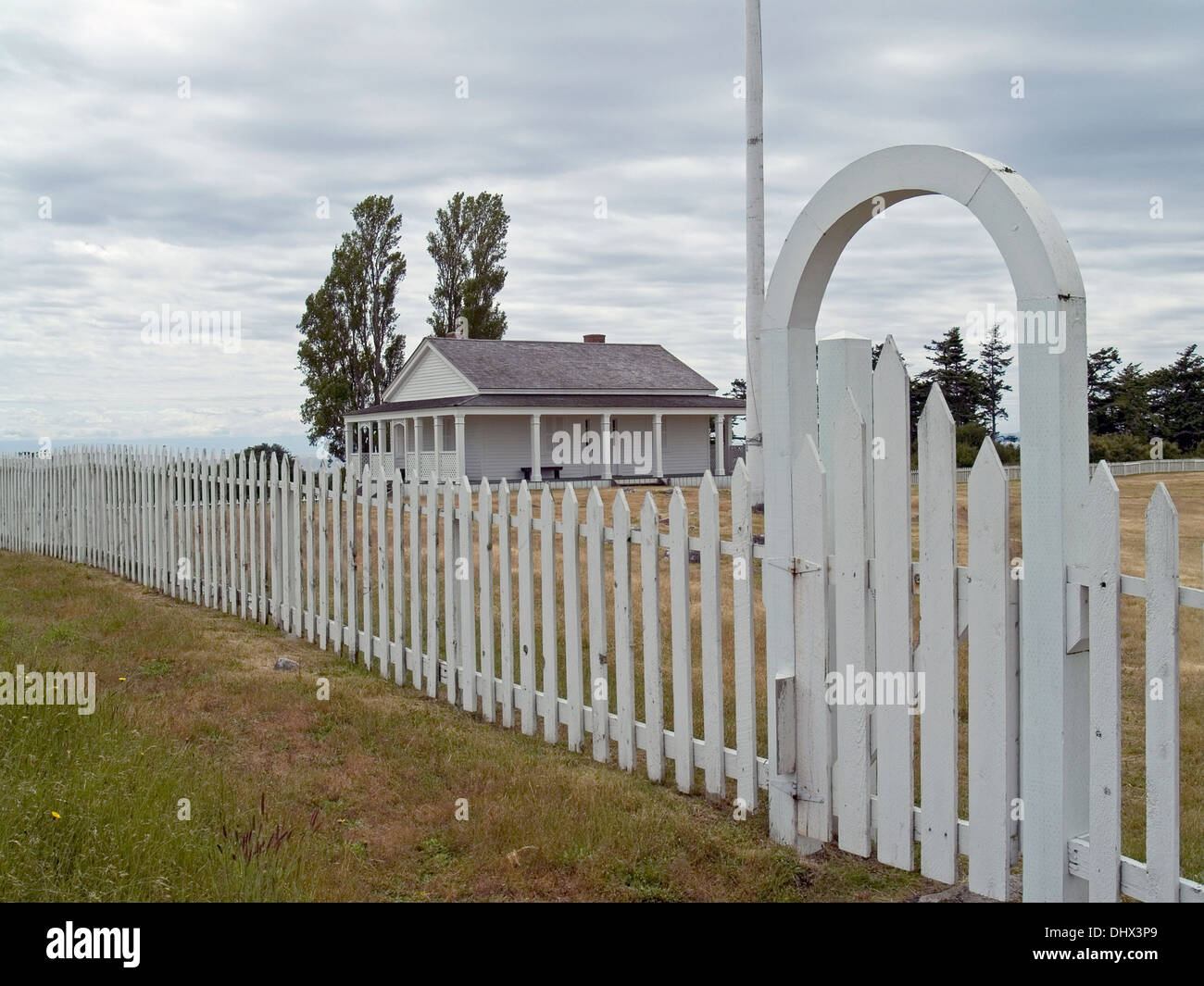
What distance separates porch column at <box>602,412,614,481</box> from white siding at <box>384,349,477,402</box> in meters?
4.57

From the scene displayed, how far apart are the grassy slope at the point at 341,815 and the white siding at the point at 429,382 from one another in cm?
2845

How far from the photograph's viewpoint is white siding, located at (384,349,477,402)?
34.9 m

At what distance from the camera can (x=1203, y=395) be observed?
1651 inches

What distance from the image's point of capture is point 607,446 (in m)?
34.7

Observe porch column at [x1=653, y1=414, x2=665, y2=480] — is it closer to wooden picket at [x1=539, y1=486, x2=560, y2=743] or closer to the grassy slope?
the grassy slope

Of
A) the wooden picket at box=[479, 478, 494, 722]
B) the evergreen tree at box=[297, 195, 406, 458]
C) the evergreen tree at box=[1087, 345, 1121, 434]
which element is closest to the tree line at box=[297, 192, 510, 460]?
the evergreen tree at box=[297, 195, 406, 458]

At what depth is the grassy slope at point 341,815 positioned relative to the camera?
3680 mm

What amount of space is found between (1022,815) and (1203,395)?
148 feet

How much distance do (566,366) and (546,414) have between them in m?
3.59

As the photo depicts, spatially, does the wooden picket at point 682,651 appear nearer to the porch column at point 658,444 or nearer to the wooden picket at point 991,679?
the wooden picket at point 991,679

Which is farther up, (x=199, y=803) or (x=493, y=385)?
(x=493, y=385)

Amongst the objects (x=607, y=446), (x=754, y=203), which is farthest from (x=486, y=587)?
(x=607, y=446)

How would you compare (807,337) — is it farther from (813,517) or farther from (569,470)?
(569,470)
